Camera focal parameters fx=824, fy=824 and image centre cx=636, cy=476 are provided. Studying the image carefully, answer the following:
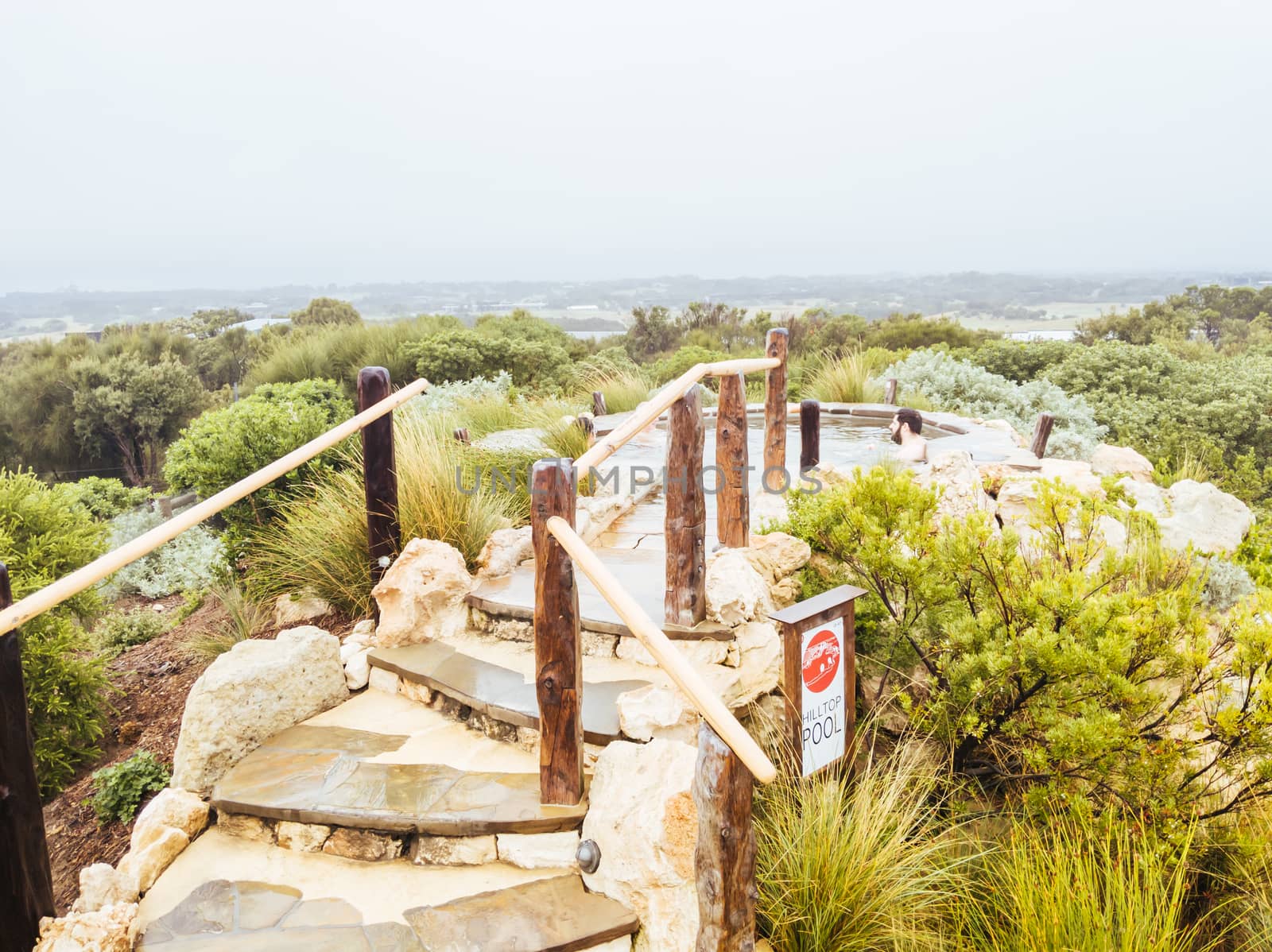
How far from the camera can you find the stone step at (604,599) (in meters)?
3.84

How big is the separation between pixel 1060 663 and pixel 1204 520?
4511mm

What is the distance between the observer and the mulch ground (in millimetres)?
3771

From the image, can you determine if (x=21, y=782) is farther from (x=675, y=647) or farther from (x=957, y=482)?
(x=957, y=482)

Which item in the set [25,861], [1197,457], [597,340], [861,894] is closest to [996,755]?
[861,894]

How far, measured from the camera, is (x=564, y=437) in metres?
7.37

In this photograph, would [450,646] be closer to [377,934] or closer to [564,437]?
[377,934]

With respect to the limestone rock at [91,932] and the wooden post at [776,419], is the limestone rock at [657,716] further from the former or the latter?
the wooden post at [776,419]

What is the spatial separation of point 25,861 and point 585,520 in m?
3.54

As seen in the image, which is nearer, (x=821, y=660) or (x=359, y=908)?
(x=359, y=908)

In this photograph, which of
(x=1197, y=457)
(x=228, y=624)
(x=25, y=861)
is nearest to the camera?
(x=25, y=861)

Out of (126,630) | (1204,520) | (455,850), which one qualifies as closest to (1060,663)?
(455,850)

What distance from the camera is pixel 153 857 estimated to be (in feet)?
10.1

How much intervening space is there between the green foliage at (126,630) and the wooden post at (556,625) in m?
5.09

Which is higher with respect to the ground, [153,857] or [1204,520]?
[1204,520]
